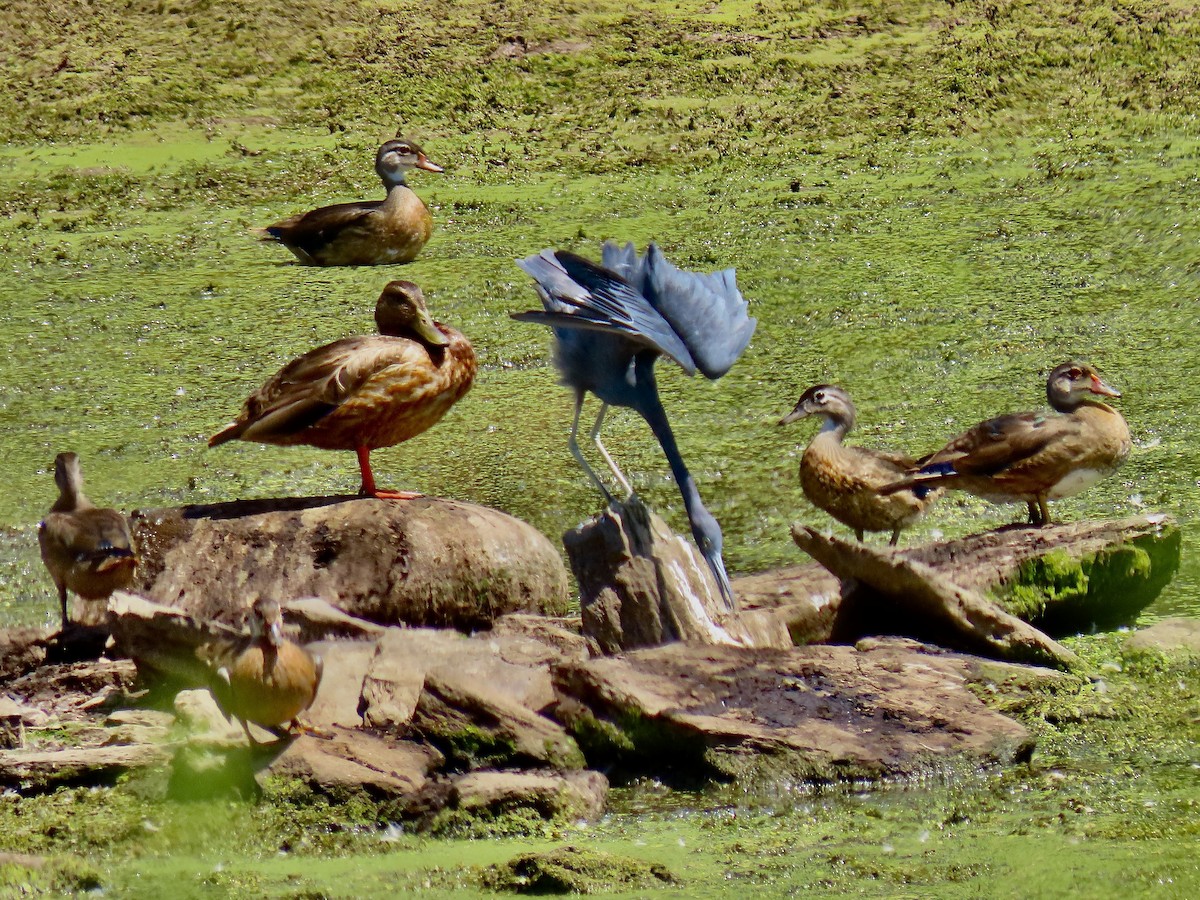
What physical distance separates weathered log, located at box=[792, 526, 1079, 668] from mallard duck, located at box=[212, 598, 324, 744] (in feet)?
5.44

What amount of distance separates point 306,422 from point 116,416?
2.48m

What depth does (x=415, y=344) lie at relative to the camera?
5.80 metres

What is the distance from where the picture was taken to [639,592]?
5.08m

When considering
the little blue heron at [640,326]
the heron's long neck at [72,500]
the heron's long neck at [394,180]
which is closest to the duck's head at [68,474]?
the heron's long neck at [72,500]

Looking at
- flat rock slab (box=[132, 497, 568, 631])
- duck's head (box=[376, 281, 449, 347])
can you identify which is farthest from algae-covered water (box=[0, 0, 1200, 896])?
duck's head (box=[376, 281, 449, 347])

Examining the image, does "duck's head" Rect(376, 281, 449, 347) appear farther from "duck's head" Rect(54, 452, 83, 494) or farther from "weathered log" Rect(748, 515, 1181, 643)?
"weathered log" Rect(748, 515, 1181, 643)

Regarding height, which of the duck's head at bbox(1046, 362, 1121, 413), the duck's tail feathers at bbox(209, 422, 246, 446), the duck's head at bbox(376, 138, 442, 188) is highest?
the duck's head at bbox(376, 138, 442, 188)

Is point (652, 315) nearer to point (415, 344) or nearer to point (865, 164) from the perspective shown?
point (415, 344)

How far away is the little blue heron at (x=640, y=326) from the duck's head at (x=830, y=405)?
2.96ft

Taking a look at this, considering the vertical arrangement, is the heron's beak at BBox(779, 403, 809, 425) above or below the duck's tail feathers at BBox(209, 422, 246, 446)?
below

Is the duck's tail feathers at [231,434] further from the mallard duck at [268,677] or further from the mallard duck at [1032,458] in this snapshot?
the mallard duck at [1032,458]

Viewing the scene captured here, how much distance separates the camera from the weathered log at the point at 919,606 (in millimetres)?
4980

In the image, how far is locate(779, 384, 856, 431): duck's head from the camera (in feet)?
21.0

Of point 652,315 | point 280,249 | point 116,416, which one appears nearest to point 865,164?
point 280,249
